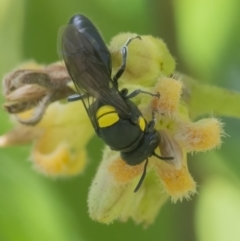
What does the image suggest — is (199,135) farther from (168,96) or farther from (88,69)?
(88,69)

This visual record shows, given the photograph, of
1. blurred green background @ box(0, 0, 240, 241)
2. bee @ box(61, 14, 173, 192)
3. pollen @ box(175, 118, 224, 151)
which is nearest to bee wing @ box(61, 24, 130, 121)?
bee @ box(61, 14, 173, 192)

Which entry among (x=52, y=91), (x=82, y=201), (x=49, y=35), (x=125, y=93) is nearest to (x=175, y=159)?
(x=125, y=93)

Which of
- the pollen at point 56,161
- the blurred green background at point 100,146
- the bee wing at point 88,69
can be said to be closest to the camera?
the bee wing at point 88,69

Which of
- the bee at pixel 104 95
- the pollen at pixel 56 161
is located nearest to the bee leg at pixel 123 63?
the bee at pixel 104 95

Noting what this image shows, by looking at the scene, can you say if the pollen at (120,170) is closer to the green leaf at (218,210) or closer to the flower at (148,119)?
the flower at (148,119)

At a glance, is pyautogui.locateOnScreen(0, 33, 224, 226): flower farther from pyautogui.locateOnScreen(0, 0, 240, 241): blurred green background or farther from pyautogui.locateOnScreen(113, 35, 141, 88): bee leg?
pyautogui.locateOnScreen(0, 0, 240, 241): blurred green background

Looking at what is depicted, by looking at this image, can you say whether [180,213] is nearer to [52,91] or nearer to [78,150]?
[78,150]

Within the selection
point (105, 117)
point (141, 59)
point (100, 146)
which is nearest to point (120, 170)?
point (105, 117)
